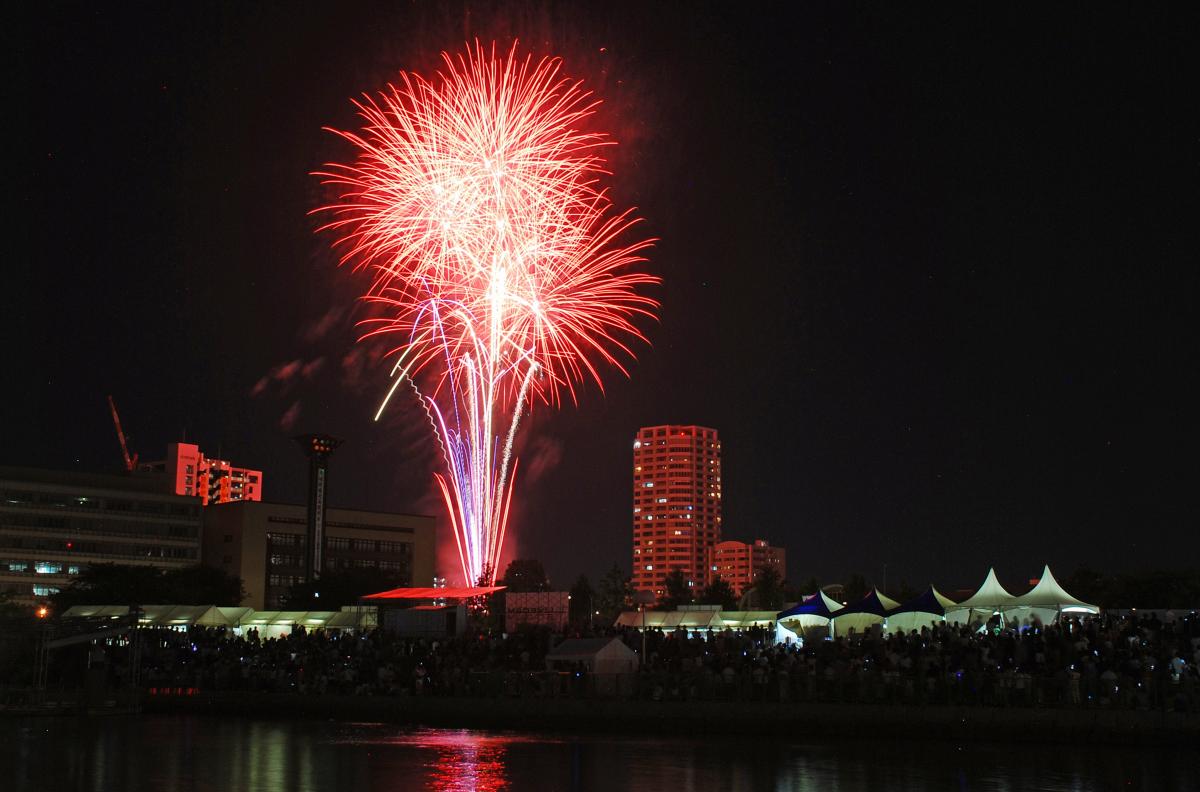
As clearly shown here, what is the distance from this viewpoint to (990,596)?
120ft

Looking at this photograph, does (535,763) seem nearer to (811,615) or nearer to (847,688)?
(847,688)

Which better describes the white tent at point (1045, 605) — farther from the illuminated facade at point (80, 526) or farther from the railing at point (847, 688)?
the illuminated facade at point (80, 526)

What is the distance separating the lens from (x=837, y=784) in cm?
1977

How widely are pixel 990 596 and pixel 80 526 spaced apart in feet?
314

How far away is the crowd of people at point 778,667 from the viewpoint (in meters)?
27.5

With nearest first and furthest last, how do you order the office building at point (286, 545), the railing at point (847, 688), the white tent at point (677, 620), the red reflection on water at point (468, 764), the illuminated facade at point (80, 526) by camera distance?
1. the red reflection on water at point (468, 764)
2. the railing at point (847, 688)
3. the white tent at point (677, 620)
4. the illuminated facade at point (80, 526)
5. the office building at point (286, 545)

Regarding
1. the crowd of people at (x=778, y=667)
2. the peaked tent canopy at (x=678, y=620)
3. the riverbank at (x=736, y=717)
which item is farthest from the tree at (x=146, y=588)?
the riverbank at (x=736, y=717)

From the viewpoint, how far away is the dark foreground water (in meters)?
19.8

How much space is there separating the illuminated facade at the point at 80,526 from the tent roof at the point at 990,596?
8456cm

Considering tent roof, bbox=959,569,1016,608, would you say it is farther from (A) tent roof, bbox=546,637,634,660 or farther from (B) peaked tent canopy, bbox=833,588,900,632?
(A) tent roof, bbox=546,637,634,660

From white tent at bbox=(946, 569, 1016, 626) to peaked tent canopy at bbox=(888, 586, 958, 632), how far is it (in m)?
0.38

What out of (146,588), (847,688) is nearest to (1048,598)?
(847,688)

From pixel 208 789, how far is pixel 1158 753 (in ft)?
60.2

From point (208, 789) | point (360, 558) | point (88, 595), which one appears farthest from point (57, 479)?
point (208, 789)
